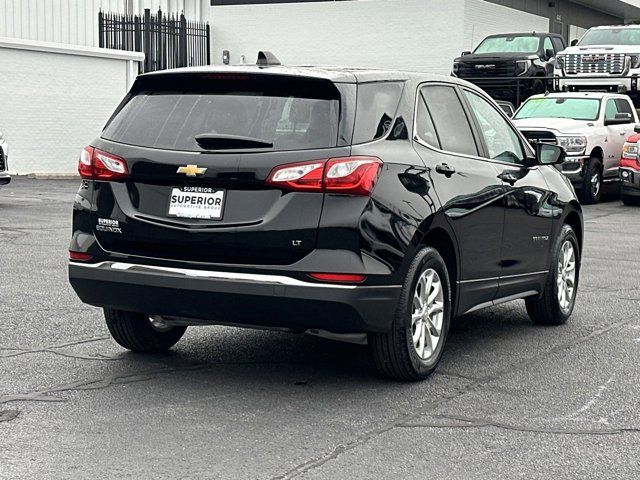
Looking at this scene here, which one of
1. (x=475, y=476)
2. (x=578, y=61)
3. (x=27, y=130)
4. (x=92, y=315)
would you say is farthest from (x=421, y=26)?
→ (x=475, y=476)

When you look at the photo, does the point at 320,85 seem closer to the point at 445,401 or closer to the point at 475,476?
the point at 445,401

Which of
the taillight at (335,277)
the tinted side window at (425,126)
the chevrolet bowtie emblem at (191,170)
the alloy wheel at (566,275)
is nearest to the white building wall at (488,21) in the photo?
the alloy wheel at (566,275)

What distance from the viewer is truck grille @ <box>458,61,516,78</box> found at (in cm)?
2929

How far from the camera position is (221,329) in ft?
27.0

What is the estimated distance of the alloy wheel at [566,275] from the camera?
8.79m

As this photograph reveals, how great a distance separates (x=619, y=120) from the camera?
2238cm

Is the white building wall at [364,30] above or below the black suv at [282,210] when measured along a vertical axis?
above

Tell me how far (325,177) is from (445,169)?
1.09m

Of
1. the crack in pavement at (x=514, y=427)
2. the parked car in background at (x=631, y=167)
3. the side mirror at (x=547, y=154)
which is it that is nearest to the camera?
the crack in pavement at (x=514, y=427)

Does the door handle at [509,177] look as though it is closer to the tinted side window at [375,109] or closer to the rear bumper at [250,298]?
the tinted side window at [375,109]

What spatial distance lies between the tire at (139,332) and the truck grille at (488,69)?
74.4 feet

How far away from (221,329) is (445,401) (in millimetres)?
2353

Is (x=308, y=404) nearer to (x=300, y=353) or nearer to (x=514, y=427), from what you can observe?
(x=514, y=427)

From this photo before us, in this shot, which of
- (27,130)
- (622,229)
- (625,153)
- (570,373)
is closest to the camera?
(570,373)
